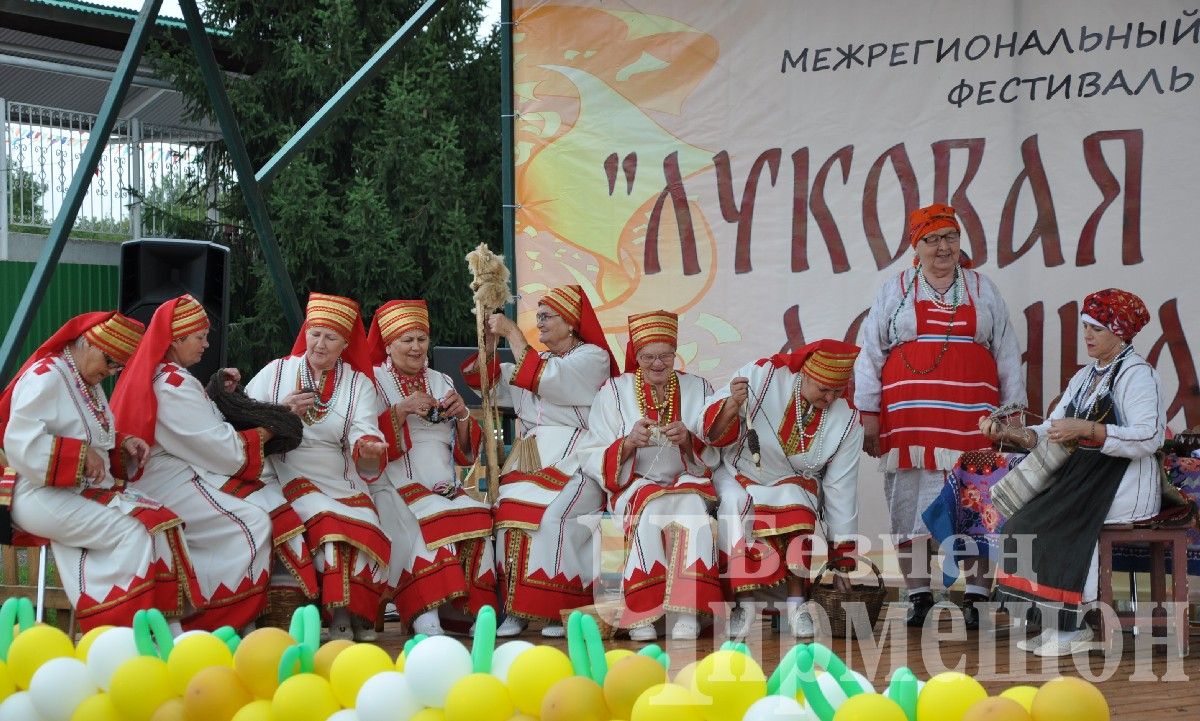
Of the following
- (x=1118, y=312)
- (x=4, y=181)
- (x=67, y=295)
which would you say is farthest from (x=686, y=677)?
(x=67, y=295)

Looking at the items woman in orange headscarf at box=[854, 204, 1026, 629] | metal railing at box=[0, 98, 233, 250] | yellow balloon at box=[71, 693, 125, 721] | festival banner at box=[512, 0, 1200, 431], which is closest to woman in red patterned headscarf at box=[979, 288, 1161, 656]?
woman in orange headscarf at box=[854, 204, 1026, 629]

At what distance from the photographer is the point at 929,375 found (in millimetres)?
5797

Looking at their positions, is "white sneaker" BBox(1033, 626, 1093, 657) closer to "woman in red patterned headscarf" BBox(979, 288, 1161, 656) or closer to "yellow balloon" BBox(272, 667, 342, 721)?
"woman in red patterned headscarf" BBox(979, 288, 1161, 656)

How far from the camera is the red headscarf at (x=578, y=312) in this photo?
588 centimetres

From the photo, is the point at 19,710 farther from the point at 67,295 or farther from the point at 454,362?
the point at 67,295

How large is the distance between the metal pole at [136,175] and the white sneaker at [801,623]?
10032mm

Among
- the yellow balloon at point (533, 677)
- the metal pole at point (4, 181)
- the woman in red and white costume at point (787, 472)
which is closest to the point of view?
the yellow balloon at point (533, 677)

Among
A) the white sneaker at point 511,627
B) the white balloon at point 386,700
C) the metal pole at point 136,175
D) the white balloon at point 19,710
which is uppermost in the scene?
the metal pole at point 136,175

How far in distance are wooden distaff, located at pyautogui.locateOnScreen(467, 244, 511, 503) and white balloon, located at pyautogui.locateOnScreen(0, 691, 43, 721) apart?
10.8 ft

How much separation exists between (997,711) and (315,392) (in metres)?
3.77

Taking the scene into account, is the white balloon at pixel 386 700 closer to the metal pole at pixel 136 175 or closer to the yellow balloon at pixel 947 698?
the yellow balloon at pixel 947 698

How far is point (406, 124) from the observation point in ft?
47.3

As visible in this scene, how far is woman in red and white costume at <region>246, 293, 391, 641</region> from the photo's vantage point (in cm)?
520

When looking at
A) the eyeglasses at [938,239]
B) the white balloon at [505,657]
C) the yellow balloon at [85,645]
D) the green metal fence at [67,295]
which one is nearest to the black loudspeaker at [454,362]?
the eyeglasses at [938,239]
